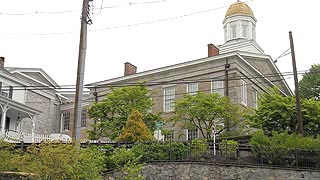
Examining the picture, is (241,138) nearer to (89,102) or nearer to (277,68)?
(277,68)

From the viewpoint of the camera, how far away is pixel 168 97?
38.9 m

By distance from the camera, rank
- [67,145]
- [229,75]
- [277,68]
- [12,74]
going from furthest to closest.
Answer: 1. [277,68]
2. [12,74]
3. [229,75]
4. [67,145]

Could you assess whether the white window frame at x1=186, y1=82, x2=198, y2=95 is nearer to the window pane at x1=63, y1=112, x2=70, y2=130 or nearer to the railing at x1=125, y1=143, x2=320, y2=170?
the railing at x1=125, y1=143, x2=320, y2=170

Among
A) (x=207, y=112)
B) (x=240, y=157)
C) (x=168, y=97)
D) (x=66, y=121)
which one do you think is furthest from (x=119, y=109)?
(x=66, y=121)

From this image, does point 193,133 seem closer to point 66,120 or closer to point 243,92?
point 243,92

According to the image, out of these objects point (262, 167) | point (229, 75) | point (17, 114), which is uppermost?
point (229, 75)

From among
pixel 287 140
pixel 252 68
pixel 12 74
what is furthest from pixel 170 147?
pixel 12 74

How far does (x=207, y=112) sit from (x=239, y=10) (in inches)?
740

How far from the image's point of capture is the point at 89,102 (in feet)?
148

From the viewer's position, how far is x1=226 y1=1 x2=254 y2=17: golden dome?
4666cm

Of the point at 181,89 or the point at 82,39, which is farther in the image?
the point at 181,89

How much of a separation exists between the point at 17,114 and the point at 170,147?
64.2ft

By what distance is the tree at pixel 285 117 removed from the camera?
2708 centimetres

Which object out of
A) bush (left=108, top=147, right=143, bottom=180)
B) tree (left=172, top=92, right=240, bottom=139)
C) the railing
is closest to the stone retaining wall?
the railing
